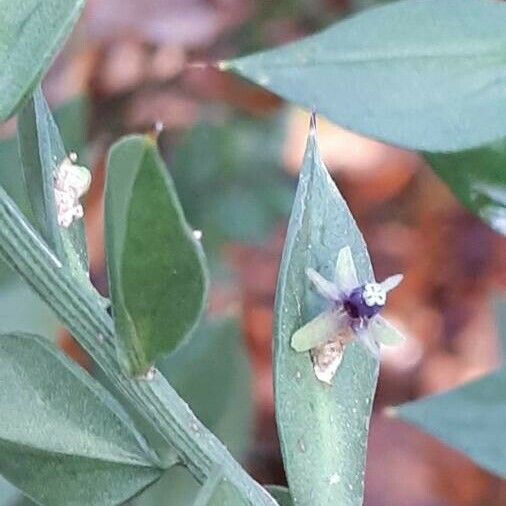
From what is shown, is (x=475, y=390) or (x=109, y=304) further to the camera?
(x=475, y=390)

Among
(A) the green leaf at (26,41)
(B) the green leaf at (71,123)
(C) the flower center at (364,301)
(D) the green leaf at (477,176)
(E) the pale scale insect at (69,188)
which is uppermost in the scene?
(A) the green leaf at (26,41)

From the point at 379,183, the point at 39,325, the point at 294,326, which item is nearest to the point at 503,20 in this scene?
the point at 294,326

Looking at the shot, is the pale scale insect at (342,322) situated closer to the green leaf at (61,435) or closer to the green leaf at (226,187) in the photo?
the green leaf at (61,435)

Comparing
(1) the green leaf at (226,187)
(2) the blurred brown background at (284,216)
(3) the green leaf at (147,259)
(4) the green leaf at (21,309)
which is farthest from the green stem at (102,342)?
(1) the green leaf at (226,187)

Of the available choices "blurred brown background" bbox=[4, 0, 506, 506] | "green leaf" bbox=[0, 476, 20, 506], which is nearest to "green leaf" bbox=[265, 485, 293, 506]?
"green leaf" bbox=[0, 476, 20, 506]

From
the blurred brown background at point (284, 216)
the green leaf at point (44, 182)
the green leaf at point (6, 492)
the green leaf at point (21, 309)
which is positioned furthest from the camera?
the blurred brown background at point (284, 216)

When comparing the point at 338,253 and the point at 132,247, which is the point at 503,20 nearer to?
the point at 338,253

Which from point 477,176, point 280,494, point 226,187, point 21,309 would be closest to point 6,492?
point 21,309
